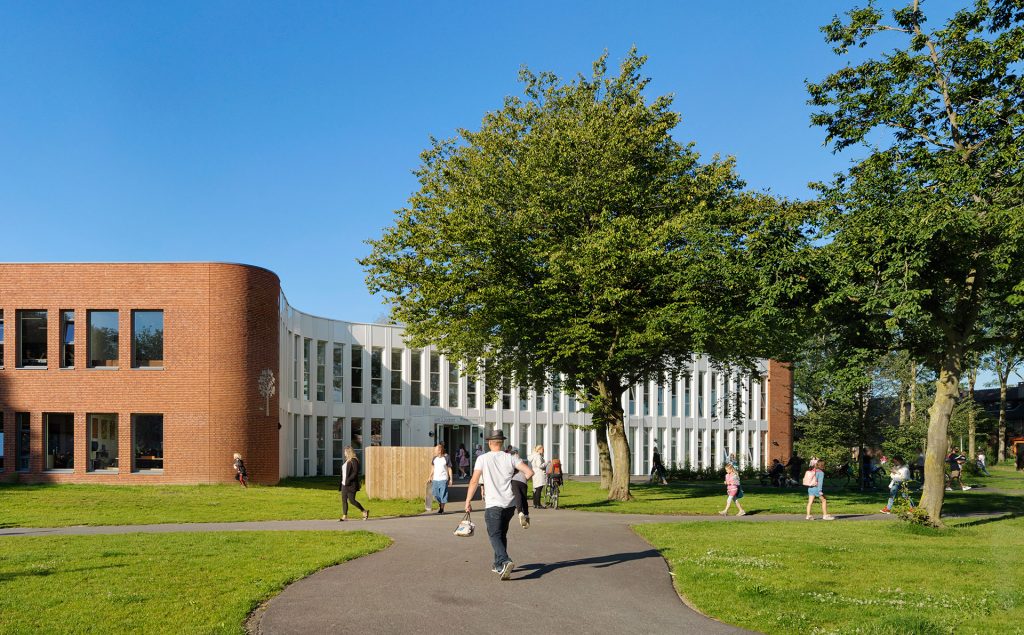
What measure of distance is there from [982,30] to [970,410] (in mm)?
41052

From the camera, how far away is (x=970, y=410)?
184ft

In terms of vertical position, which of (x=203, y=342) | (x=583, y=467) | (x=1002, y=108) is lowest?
(x=583, y=467)

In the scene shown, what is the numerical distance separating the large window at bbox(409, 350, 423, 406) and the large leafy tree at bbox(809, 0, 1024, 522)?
1286 inches

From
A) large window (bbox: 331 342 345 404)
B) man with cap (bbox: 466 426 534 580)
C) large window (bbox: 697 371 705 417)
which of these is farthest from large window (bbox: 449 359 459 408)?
man with cap (bbox: 466 426 534 580)

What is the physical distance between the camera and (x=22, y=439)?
3281 cm

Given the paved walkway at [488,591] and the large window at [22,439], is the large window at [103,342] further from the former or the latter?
the paved walkway at [488,591]

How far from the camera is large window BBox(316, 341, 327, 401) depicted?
153 feet

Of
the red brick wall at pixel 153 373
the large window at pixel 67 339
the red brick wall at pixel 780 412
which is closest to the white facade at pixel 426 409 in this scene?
the red brick wall at pixel 780 412

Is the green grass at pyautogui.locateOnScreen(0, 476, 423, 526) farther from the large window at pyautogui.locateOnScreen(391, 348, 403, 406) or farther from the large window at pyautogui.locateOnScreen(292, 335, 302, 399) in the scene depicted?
the large window at pyautogui.locateOnScreen(391, 348, 403, 406)

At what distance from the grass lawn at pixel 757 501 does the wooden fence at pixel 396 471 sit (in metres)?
4.22

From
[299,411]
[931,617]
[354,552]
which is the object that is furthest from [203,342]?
[931,617]

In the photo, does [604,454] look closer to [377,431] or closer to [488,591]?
[377,431]

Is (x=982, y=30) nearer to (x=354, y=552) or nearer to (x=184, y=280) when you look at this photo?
(x=354, y=552)

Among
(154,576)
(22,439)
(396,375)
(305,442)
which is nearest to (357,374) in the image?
(396,375)
